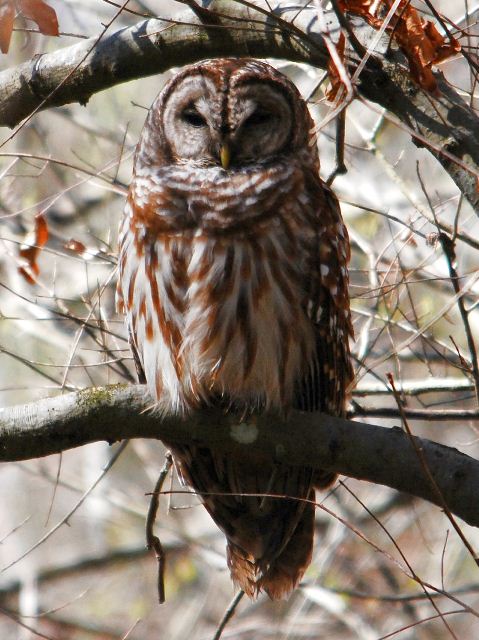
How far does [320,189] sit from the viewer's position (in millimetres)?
4395

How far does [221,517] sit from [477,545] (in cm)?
440

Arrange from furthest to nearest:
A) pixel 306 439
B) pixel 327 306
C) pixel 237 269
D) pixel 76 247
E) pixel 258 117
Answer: pixel 76 247 → pixel 258 117 → pixel 327 306 → pixel 237 269 → pixel 306 439

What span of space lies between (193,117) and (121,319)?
158 cm

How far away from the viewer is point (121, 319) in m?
5.72

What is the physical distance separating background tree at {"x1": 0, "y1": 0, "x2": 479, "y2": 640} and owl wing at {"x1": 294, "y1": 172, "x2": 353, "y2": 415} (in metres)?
Result: 0.23

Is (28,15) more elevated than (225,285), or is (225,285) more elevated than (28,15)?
(28,15)

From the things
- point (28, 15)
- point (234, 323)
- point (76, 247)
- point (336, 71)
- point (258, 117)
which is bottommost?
point (234, 323)

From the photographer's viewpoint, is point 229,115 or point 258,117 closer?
point 229,115

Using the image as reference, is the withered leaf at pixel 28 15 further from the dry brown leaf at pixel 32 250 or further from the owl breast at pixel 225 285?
the dry brown leaf at pixel 32 250

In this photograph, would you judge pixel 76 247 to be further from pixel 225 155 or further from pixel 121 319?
pixel 225 155

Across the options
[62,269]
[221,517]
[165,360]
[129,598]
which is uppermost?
[62,269]

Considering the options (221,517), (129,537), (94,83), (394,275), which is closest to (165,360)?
(221,517)

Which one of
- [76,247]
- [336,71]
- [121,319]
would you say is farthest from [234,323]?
[121,319]

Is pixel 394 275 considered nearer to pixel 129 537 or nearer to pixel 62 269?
pixel 62 269
